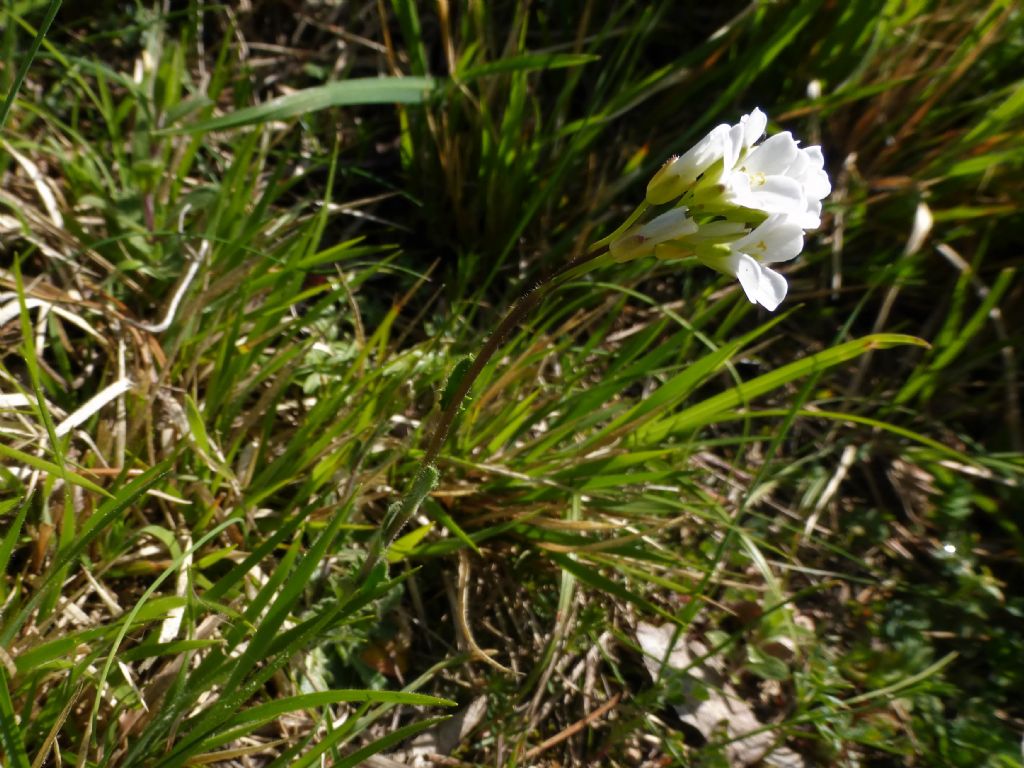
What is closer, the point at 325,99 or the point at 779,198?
A: the point at 779,198

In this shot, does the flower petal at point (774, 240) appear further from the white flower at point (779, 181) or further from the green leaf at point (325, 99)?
the green leaf at point (325, 99)

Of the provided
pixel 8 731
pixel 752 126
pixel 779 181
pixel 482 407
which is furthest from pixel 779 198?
pixel 8 731

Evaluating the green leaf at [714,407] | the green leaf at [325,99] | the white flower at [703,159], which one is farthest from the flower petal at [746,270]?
the green leaf at [325,99]

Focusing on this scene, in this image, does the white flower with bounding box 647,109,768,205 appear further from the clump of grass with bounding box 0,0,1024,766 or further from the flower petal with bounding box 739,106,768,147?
the clump of grass with bounding box 0,0,1024,766

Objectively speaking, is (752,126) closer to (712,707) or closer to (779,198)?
(779,198)

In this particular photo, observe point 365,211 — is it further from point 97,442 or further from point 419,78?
point 97,442

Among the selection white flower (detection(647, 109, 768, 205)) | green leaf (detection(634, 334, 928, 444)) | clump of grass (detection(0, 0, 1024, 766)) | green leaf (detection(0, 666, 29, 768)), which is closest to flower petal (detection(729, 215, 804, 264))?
white flower (detection(647, 109, 768, 205))
